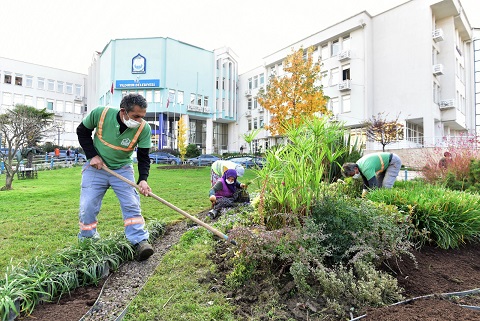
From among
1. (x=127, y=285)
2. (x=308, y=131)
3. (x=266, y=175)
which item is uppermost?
(x=308, y=131)

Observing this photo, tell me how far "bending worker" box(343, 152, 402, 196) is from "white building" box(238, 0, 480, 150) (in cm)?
1816

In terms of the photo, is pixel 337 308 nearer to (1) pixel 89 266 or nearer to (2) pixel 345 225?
(2) pixel 345 225

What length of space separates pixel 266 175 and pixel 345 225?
0.93m

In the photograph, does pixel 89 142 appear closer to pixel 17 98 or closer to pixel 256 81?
pixel 256 81

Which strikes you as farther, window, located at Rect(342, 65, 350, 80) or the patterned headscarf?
window, located at Rect(342, 65, 350, 80)

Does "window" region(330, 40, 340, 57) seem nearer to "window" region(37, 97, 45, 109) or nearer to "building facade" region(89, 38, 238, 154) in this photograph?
"building facade" region(89, 38, 238, 154)

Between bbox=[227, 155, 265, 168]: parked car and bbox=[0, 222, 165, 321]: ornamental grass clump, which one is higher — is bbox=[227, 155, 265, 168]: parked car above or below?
above

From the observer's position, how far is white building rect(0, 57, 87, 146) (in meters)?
43.9

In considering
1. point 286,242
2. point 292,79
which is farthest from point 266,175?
point 292,79

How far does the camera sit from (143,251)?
3.28m

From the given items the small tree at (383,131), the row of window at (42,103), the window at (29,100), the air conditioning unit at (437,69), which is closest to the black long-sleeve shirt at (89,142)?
the small tree at (383,131)

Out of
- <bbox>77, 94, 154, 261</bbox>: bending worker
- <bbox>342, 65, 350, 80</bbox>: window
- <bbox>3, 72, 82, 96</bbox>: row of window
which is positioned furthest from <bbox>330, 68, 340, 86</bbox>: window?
<bbox>3, 72, 82, 96</bbox>: row of window

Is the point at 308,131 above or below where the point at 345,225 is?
above

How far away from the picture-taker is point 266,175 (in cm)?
323
